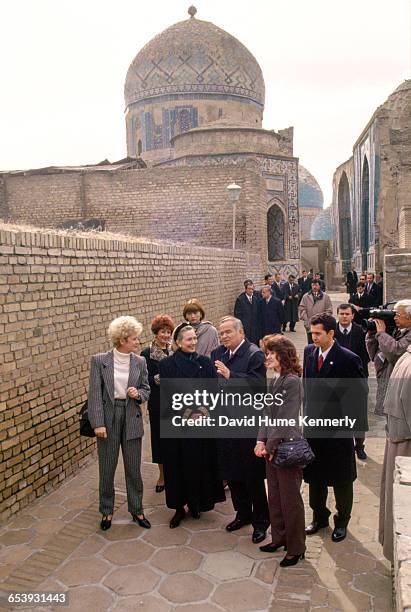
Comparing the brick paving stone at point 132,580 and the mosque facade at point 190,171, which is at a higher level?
the mosque facade at point 190,171

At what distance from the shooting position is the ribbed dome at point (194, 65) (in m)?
29.0

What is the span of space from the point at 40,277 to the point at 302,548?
3.12 meters

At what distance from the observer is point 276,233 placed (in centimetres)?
2467

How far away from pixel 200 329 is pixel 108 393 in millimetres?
1537

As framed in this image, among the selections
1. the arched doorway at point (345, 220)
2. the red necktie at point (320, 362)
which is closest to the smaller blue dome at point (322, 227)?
the arched doorway at point (345, 220)

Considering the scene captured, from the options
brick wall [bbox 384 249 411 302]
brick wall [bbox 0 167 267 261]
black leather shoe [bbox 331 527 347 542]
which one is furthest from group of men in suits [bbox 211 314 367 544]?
brick wall [bbox 0 167 267 261]

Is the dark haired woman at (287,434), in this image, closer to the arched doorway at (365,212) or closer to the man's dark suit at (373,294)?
the man's dark suit at (373,294)

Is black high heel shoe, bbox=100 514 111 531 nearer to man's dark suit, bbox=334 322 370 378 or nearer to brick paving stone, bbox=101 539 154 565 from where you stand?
brick paving stone, bbox=101 539 154 565

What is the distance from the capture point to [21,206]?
60.5 feet

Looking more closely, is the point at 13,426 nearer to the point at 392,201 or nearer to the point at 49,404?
the point at 49,404

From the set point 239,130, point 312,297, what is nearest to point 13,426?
point 312,297

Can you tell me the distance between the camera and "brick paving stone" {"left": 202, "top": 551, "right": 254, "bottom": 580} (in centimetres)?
355

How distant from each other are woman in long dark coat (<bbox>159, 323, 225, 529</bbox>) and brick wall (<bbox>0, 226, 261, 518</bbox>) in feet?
4.11

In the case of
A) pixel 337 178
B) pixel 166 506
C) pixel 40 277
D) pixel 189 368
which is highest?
pixel 337 178
